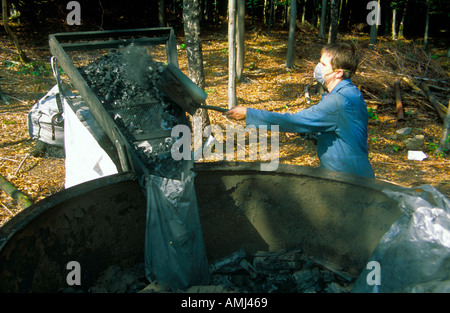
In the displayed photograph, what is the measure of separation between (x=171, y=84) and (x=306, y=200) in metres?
1.32

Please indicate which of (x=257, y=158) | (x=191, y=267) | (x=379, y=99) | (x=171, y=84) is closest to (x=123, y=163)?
(x=171, y=84)

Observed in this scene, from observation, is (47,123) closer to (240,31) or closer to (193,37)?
(193,37)

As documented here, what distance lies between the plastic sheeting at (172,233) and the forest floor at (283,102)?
2461mm

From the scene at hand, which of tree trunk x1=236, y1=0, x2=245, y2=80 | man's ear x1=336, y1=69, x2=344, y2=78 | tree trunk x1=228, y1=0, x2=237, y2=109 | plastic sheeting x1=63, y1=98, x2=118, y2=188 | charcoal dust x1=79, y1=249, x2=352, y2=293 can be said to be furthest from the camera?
tree trunk x1=236, y1=0, x2=245, y2=80

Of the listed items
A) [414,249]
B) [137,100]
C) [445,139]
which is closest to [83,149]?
[137,100]

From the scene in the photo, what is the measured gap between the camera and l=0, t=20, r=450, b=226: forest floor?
502cm

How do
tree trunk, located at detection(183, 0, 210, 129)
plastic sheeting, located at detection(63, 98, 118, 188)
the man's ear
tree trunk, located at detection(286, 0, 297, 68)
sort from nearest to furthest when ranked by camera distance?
the man's ear
plastic sheeting, located at detection(63, 98, 118, 188)
tree trunk, located at detection(183, 0, 210, 129)
tree trunk, located at detection(286, 0, 297, 68)

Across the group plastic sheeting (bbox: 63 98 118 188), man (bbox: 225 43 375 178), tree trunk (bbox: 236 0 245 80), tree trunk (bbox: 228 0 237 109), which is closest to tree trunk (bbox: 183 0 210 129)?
tree trunk (bbox: 228 0 237 109)

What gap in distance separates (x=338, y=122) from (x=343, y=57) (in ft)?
1.57

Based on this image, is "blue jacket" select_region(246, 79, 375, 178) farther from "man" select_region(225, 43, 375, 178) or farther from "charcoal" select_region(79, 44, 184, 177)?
"charcoal" select_region(79, 44, 184, 177)

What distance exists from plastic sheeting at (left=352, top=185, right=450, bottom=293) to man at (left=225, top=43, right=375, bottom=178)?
1.77ft

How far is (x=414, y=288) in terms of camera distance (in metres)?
1.69

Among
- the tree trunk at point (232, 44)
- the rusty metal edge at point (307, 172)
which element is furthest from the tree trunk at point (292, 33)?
the rusty metal edge at point (307, 172)
